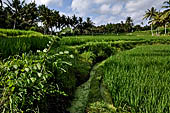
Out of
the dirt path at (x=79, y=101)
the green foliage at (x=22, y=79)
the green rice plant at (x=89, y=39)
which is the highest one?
the green rice plant at (x=89, y=39)

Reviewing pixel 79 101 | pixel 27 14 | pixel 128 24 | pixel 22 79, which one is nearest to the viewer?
pixel 22 79

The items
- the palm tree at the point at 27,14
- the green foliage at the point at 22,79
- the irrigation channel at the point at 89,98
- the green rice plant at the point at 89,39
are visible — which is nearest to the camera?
the green foliage at the point at 22,79

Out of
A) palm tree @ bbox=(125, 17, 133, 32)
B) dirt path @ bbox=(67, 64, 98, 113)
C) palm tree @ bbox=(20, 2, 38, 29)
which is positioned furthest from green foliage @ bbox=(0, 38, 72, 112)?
palm tree @ bbox=(125, 17, 133, 32)

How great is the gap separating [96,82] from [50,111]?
166 centimetres

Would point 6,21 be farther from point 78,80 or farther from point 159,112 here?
point 159,112

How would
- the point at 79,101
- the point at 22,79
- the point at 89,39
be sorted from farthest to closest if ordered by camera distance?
the point at 89,39 → the point at 79,101 → the point at 22,79

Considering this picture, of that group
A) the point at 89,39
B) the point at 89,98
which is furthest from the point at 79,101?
the point at 89,39

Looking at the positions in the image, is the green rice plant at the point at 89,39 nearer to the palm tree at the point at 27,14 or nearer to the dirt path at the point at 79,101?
the dirt path at the point at 79,101

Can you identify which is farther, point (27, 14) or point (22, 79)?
point (27, 14)

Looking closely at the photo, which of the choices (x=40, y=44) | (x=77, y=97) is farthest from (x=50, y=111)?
(x=40, y=44)

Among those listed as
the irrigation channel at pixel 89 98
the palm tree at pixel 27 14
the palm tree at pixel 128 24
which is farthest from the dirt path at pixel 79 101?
the palm tree at pixel 128 24

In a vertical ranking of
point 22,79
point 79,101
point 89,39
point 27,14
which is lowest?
point 79,101

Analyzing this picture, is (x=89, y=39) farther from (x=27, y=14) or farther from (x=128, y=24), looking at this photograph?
(x=128, y=24)

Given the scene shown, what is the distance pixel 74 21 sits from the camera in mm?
46469
